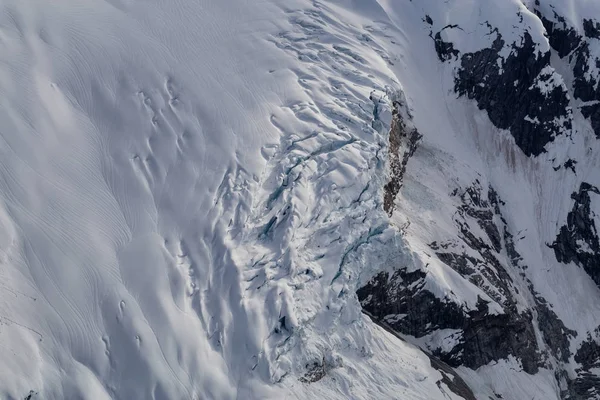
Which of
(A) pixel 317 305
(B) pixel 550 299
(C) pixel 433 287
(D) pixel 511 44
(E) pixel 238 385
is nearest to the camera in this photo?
(E) pixel 238 385

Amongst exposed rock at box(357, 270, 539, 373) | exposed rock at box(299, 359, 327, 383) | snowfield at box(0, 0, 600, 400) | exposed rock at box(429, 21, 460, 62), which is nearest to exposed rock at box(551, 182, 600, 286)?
snowfield at box(0, 0, 600, 400)

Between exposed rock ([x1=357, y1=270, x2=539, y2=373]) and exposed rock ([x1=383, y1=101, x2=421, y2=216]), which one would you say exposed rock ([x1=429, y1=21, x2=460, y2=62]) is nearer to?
exposed rock ([x1=383, y1=101, x2=421, y2=216])

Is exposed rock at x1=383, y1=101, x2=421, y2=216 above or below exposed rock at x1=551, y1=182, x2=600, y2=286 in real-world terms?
above

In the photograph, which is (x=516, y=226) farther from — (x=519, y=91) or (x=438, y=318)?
(x=438, y=318)

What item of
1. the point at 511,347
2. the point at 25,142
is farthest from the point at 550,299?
the point at 25,142

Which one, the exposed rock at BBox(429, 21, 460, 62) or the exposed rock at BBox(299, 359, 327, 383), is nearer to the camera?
the exposed rock at BBox(299, 359, 327, 383)

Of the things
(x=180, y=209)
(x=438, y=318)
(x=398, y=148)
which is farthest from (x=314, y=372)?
(x=398, y=148)

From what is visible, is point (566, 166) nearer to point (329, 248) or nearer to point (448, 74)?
point (448, 74)

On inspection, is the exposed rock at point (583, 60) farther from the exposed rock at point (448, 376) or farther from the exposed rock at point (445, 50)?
the exposed rock at point (448, 376)

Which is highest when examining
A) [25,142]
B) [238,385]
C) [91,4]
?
[91,4]
